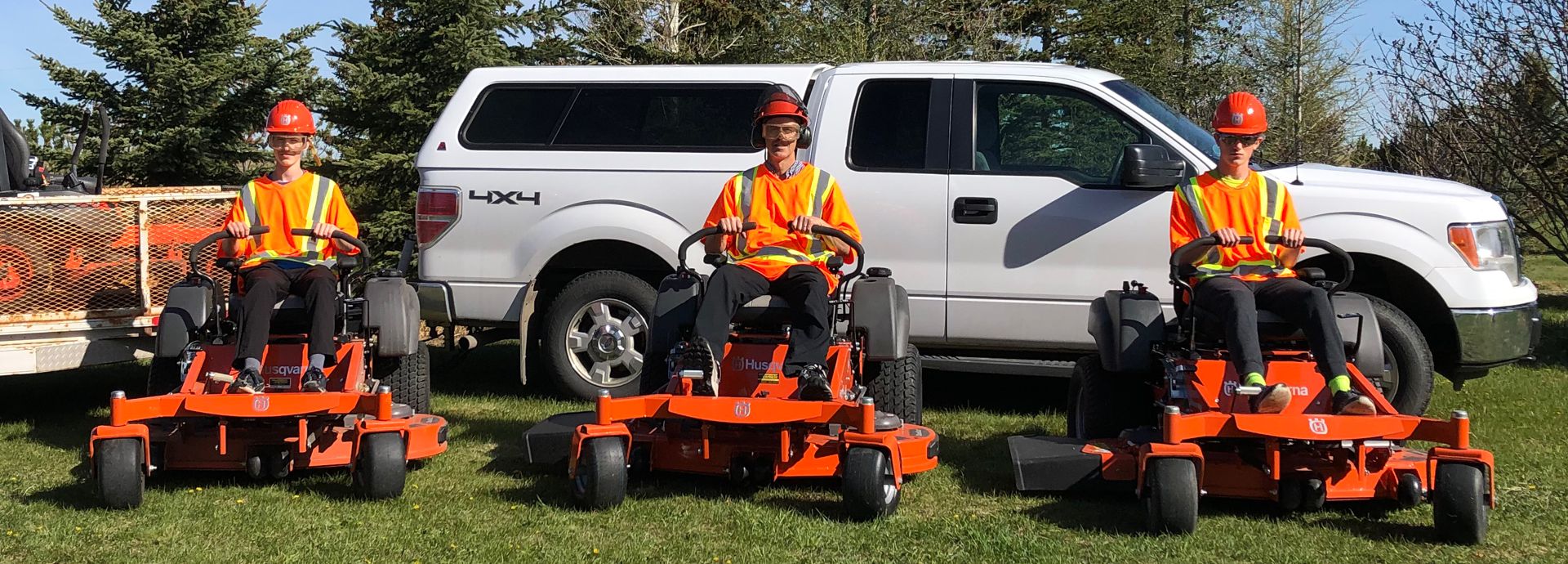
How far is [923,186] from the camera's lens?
757 centimetres

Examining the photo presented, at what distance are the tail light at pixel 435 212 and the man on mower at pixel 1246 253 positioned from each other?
4.20 m

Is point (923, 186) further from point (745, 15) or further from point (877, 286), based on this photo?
point (745, 15)

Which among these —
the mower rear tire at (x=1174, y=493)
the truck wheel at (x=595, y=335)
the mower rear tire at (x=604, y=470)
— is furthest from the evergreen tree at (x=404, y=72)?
the mower rear tire at (x=1174, y=493)

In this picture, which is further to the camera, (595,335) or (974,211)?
(595,335)

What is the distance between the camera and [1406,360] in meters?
6.84

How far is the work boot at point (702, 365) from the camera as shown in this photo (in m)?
5.72

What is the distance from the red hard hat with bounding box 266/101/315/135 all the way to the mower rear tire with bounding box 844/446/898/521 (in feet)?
9.95

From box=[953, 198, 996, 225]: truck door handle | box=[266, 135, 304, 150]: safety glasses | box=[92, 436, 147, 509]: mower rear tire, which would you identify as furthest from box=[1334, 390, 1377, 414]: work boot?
box=[266, 135, 304, 150]: safety glasses

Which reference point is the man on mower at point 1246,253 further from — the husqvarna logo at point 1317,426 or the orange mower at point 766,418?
the orange mower at point 766,418

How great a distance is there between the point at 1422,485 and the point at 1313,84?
71.3ft

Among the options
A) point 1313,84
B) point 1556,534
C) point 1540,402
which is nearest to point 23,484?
point 1556,534

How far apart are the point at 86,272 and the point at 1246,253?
5916 mm

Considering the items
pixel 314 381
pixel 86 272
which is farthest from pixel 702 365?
pixel 86 272

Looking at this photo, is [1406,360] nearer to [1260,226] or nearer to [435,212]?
[1260,226]
